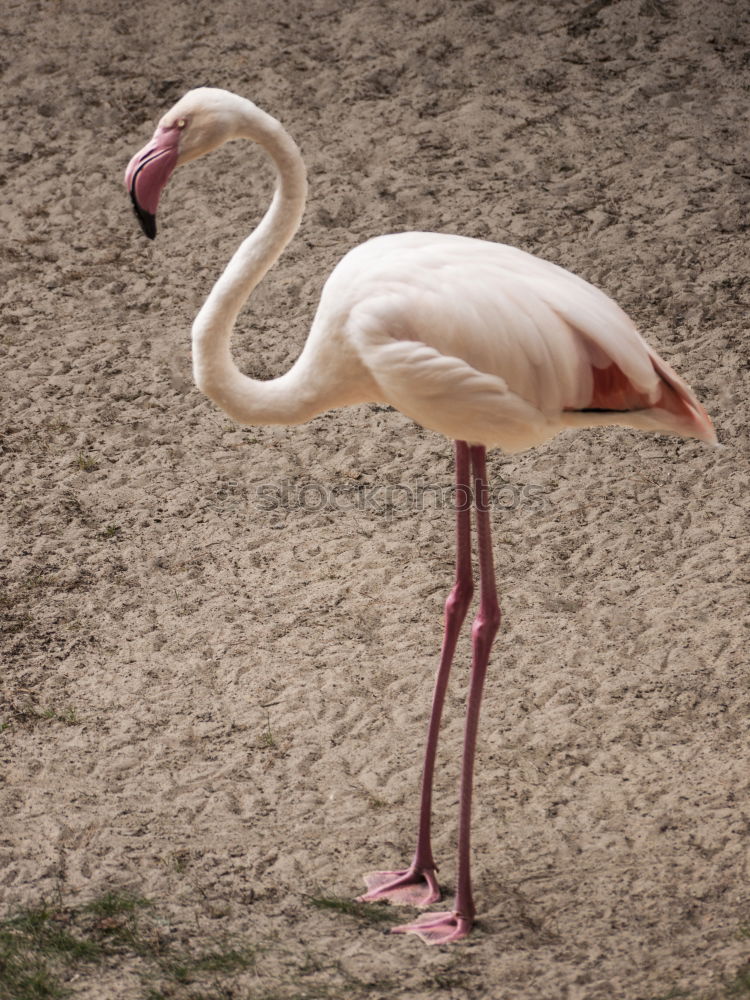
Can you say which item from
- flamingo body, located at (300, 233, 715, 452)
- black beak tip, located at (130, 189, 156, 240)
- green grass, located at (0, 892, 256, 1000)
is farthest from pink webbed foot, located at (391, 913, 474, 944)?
black beak tip, located at (130, 189, 156, 240)

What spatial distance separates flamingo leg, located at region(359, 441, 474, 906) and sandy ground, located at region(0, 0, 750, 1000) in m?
0.11

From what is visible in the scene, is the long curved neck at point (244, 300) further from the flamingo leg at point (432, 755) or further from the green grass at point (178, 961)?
the green grass at point (178, 961)

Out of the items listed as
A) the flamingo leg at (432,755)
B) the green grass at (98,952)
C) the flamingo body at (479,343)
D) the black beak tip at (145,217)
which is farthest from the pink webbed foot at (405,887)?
the black beak tip at (145,217)

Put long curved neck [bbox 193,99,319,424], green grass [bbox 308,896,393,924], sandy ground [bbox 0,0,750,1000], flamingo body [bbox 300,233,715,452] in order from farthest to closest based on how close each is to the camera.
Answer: sandy ground [bbox 0,0,750,1000] → green grass [bbox 308,896,393,924] → long curved neck [bbox 193,99,319,424] → flamingo body [bbox 300,233,715,452]

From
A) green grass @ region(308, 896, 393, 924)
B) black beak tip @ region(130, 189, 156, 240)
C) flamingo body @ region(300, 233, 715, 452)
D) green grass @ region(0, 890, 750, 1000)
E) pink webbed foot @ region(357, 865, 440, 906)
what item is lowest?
pink webbed foot @ region(357, 865, 440, 906)

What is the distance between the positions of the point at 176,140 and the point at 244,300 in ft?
1.33

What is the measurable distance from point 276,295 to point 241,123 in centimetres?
271

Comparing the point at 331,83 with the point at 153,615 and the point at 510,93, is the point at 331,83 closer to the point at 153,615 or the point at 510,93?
the point at 510,93

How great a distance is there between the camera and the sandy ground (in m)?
3.40

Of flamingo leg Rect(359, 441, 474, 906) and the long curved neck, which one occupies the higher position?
the long curved neck

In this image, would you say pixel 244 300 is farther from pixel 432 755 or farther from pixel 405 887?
pixel 405 887

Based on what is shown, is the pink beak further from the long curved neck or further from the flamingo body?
the flamingo body

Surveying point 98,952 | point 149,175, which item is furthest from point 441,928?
point 149,175

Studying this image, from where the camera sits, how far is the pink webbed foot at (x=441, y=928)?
3178 mm
